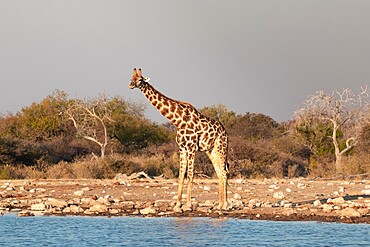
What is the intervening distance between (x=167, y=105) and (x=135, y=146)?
2357cm

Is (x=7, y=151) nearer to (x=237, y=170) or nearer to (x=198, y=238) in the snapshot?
(x=237, y=170)

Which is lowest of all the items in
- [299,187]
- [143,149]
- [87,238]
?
[87,238]

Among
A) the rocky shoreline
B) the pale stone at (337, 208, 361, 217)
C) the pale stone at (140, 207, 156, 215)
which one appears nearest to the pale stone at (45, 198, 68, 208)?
the rocky shoreline

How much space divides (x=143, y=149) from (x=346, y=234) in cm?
2681

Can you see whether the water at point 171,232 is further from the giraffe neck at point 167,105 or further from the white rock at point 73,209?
the giraffe neck at point 167,105

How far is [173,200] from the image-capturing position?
780 inches

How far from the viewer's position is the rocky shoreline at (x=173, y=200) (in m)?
16.8

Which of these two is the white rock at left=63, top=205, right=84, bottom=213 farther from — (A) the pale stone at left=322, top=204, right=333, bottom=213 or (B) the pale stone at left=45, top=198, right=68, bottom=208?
(A) the pale stone at left=322, top=204, right=333, bottom=213

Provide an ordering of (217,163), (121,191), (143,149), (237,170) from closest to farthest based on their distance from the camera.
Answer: (217,163) → (121,191) → (237,170) → (143,149)

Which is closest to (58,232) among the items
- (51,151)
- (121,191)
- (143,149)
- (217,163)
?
(217,163)

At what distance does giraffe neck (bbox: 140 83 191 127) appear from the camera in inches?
706

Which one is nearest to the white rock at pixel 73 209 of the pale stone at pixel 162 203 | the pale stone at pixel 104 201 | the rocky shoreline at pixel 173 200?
the rocky shoreline at pixel 173 200

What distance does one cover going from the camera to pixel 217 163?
17.8 m

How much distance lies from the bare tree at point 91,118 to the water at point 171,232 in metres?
22.3
